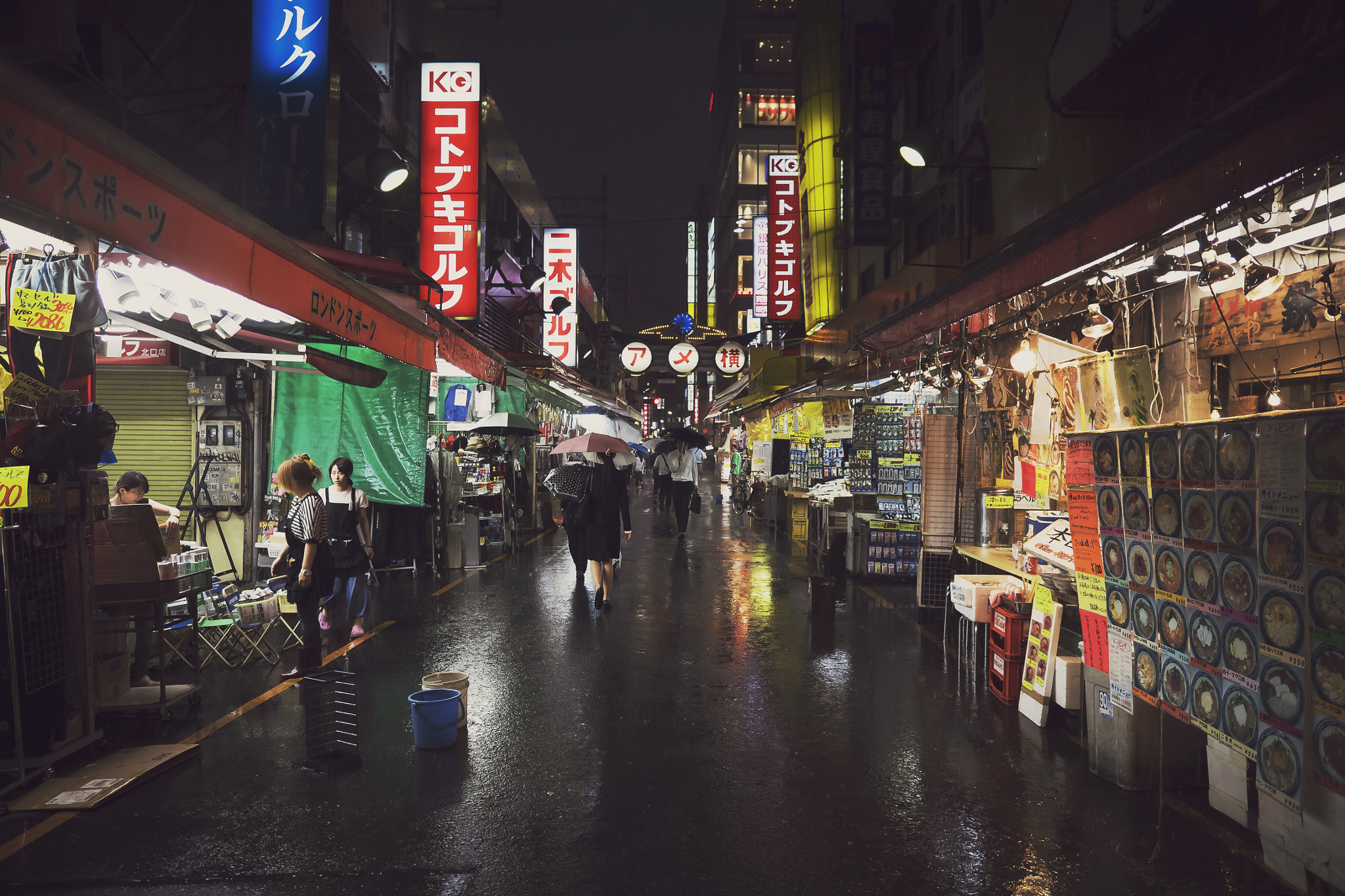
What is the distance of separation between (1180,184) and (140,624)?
316 inches

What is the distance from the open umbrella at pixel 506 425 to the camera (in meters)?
14.9

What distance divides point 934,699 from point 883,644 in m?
1.88

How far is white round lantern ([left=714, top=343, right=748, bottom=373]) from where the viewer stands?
29672 mm

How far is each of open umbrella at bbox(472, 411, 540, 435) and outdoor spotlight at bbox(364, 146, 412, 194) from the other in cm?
533

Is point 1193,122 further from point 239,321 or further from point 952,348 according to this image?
point 239,321

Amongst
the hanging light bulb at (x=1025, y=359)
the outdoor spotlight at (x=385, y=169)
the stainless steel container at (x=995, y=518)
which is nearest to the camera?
the hanging light bulb at (x=1025, y=359)

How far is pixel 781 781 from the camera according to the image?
194 inches

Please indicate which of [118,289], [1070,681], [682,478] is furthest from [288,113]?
[682,478]

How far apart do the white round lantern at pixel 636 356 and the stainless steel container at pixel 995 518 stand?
19018mm

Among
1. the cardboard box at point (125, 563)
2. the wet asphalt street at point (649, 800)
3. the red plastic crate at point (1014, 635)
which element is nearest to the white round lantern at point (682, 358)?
the wet asphalt street at point (649, 800)

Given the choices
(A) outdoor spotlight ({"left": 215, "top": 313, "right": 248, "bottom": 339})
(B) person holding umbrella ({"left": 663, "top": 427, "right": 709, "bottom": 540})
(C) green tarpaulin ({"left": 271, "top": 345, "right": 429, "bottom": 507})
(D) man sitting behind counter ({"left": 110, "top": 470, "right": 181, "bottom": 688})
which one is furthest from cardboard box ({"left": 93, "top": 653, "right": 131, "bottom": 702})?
(B) person holding umbrella ({"left": 663, "top": 427, "right": 709, "bottom": 540})

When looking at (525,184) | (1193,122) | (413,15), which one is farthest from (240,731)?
(525,184)

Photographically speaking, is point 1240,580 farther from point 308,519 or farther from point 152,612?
point 152,612

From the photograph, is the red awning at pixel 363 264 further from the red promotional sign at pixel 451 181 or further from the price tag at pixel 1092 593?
the price tag at pixel 1092 593
